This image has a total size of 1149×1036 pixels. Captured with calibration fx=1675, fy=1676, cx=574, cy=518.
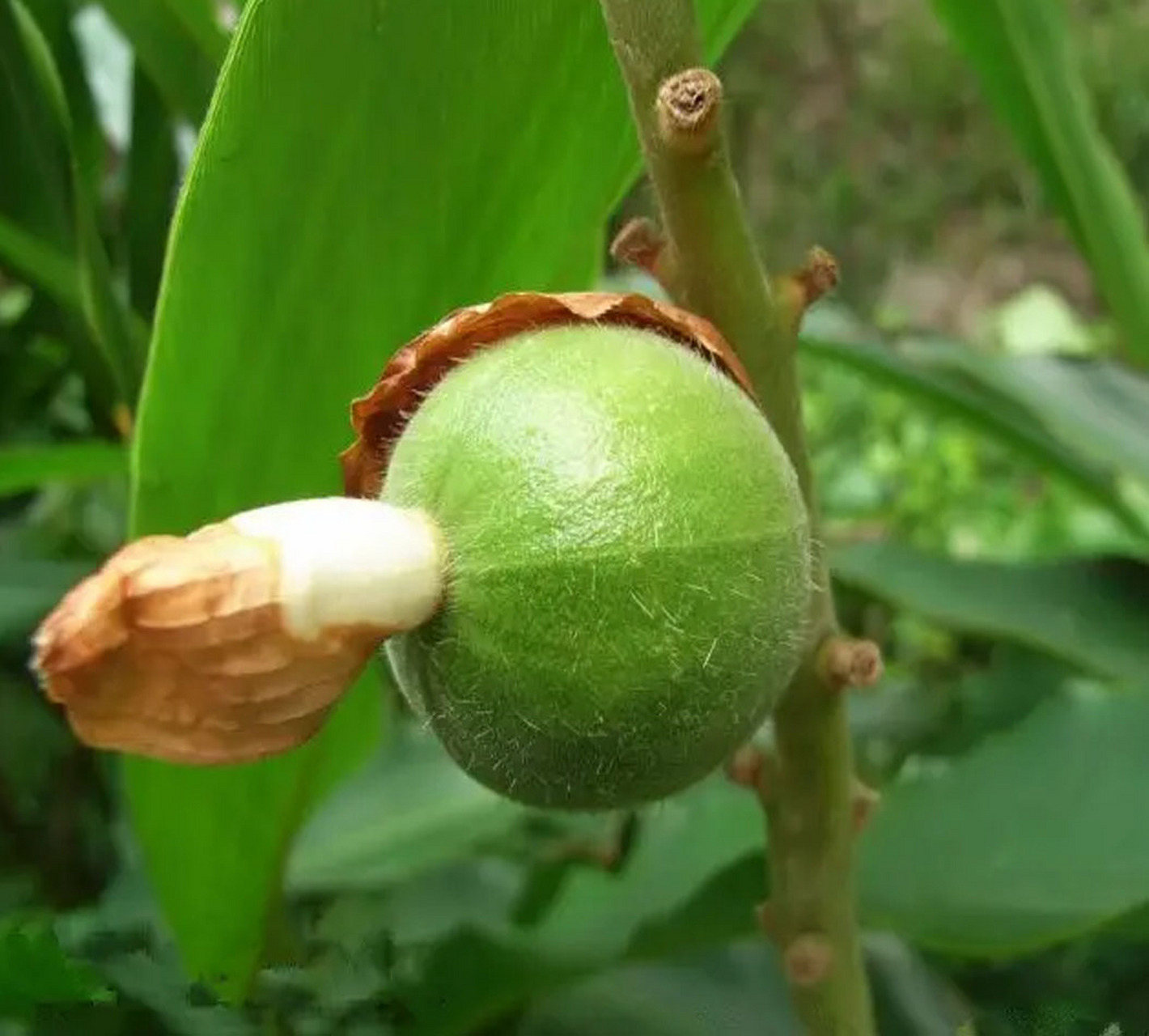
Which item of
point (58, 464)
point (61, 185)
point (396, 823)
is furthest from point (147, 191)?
point (396, 823)

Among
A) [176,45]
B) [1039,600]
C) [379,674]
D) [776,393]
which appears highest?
[176,45]

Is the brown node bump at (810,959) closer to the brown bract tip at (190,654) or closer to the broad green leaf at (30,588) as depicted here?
the brown bract tip at (190,654)

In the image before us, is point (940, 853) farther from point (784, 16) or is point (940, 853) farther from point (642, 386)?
point (784, 16)

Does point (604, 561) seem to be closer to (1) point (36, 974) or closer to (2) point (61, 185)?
(1) point (36, 974)

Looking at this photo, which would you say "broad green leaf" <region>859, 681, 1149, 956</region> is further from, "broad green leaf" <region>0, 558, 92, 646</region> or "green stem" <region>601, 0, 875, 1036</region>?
"broad green leaf" <region>0, 558, 92, 646</region>

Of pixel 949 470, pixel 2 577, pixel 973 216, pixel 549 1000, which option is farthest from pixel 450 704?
pixel 973 216

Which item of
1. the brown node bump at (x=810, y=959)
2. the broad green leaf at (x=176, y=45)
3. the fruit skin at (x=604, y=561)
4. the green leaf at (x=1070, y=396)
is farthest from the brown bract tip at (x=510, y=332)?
the green leaf at (x=1070, y=396)
